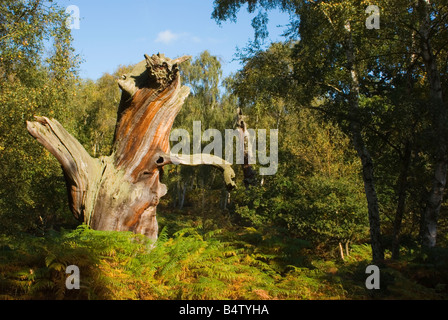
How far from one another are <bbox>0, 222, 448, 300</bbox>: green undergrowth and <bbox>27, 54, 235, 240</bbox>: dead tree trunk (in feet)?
2.47

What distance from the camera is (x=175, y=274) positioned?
210 inches

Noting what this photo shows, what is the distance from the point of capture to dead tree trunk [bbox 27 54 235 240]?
672cm

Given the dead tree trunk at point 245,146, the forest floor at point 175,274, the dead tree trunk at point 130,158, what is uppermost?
the dead tree trunk at point 245,146

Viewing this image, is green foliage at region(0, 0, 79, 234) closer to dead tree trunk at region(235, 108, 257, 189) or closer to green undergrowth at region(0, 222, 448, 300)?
green undergrowth at region(0, 222, 448, 300)

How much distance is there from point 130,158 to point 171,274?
2.73 m

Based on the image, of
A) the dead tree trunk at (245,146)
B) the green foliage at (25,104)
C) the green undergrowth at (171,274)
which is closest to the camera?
the green undergrowth at (171,274)

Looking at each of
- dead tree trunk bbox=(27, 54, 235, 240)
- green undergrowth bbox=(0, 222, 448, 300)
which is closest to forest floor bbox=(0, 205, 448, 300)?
green undergrowth bbox=(0, 222, 448, 300)

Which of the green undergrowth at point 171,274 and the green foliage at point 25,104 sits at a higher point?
the green foliage at point 25,104

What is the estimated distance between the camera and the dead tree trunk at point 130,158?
22.1 ft

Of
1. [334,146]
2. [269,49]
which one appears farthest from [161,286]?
[334,146]

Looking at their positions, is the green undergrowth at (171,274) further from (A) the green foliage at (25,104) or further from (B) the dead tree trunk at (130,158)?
(A) the green foliage at (25,104)

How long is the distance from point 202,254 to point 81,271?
2.13 m

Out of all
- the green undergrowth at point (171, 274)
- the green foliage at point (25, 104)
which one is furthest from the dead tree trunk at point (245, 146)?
the green undergrowth at point (171, 274)

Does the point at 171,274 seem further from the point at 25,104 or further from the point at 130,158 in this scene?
the point at 25,104
